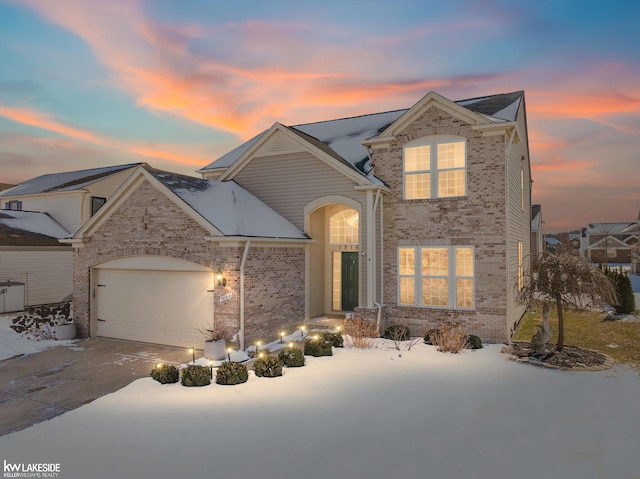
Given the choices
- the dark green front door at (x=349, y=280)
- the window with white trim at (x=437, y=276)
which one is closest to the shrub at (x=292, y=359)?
the window with white trim at (x=437, y=276)

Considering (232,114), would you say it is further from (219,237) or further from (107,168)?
(107,168)

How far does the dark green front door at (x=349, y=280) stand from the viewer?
16938 mm

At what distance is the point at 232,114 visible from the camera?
2127cm

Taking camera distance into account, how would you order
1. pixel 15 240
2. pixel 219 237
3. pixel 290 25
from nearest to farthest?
pixel 219 237
pixel 290 25
pixel 15 240

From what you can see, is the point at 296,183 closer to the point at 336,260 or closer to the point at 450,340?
the point at 336,260

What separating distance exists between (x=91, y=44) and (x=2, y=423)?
13298 millimetres

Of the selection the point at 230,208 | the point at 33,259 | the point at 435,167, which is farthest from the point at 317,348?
the point at 33,259

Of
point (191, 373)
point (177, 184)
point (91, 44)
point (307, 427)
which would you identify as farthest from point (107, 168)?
point (307, 427)

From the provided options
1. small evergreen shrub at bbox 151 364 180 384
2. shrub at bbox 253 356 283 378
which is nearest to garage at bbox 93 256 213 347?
small evergreen shrub at bbox 151 364 180 384

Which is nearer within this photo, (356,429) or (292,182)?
(356,429)

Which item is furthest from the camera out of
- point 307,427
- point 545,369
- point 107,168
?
point 107,168

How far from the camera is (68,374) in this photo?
10266mm

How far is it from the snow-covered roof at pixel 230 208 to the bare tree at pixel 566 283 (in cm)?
807

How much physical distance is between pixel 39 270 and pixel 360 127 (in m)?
20.5
